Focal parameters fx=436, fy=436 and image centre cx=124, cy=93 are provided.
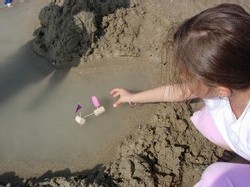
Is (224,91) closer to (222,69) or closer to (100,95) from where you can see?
(222,69)

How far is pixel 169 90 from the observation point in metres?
2.09

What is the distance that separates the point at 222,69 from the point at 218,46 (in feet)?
0.29

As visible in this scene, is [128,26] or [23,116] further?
[128,26]

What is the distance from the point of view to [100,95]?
2.51m

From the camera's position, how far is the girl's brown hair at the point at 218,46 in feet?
4.85

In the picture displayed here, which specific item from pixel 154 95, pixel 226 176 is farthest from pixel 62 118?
pixel 226 176

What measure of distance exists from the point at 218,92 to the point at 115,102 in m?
0.90

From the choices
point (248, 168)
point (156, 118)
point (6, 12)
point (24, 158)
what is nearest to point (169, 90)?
point (156, 118)

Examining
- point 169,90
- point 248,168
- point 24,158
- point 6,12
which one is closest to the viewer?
point 248,168

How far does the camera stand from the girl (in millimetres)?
1484

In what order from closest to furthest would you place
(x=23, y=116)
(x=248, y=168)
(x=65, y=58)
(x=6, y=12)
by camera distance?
(x=248, y=168) → (x=23, y=116) → (x=65, y=58) → (x=6, y=12)

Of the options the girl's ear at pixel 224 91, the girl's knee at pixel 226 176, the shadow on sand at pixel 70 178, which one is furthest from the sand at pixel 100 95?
the girl's ear at pixel 224 91

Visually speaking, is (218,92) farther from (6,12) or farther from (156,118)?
(6,12)

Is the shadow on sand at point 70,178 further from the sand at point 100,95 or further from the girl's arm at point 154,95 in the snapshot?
the girl's arm at point 154,95
